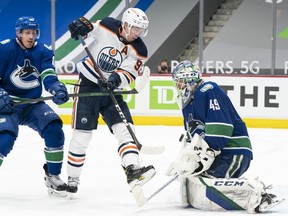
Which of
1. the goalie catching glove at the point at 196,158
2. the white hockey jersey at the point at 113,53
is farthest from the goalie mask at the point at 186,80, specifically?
the white hockey jersey at the point at 113,53

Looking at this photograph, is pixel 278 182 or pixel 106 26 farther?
pixel 278 182

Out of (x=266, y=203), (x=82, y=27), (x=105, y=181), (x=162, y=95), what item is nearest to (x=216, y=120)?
(x=266, y=203)

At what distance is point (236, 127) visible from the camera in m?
3.96

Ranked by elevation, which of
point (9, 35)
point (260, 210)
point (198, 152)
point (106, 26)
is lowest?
point (260, 210)

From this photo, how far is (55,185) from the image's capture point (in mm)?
4426

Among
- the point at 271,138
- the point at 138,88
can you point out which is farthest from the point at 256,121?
the point at 138,88

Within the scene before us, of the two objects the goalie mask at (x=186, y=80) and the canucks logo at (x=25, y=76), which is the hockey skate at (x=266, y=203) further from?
the canucks logo at (x=25, y=76)

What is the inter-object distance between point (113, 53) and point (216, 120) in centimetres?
89

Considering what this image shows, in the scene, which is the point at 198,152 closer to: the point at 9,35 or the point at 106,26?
the point at 106,26

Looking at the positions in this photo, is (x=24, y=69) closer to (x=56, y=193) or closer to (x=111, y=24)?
(x=111, y=24)

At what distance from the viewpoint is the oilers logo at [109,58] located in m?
4.41

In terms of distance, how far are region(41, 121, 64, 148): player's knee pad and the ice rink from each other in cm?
30

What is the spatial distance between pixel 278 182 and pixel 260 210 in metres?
1.17

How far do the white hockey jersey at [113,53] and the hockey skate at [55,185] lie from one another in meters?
0.59
